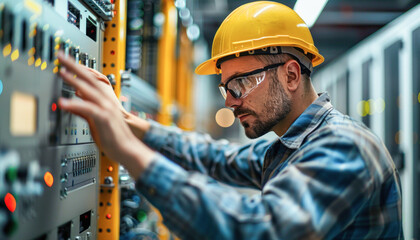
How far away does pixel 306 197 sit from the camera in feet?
3.10

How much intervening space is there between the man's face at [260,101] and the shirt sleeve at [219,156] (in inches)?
13.0

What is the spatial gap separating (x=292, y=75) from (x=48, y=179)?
1088 mm

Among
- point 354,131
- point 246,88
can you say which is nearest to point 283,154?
point 246,88

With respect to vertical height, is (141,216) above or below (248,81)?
below

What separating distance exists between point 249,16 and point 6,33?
1052 mm

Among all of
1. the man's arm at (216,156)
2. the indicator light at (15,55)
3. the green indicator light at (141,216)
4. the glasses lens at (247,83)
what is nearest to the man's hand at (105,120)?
the indicator light at (15,55)

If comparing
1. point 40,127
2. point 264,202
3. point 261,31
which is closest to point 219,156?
point 261,31

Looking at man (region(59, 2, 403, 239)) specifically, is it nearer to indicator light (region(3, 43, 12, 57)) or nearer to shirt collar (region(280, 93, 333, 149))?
shirt collar (region(280, 93, 333, 149))

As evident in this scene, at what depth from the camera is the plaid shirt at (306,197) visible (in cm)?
91

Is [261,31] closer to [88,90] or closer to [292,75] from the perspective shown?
[292,75]

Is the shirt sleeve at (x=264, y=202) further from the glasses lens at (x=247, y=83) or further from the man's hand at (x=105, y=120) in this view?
the glasses lens at (x=247, y=83)

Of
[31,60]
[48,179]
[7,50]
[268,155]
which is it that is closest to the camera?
[7,50]

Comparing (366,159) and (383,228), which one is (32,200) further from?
(383,228)

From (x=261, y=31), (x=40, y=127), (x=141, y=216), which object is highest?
(x=261, y=31)
